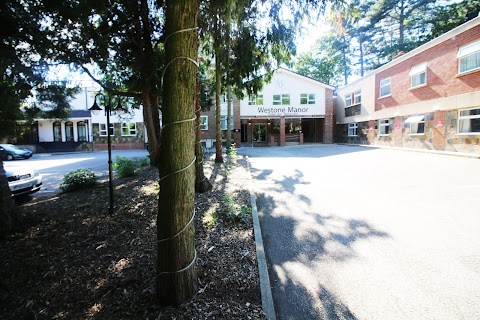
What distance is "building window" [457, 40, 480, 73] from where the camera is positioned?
12484 mm

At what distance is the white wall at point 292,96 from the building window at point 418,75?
11428 mm

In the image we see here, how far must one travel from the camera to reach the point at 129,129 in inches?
1194

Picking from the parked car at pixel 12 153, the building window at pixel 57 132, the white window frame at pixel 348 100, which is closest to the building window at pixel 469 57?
the white window frame at pixel 348 100

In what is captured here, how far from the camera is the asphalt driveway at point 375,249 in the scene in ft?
8.93

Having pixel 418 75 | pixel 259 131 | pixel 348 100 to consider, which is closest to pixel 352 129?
pixel 348 100

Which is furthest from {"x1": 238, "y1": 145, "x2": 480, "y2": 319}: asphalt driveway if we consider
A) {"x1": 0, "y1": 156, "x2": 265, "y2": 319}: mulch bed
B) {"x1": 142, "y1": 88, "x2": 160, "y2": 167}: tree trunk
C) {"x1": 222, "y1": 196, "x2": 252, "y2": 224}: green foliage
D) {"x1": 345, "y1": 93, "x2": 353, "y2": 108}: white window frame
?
{"x1": 345, "y1": 93, "x2": 353, "y2": 108}: white window frame

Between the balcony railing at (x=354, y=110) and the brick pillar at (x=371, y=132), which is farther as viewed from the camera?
the balcony railing at (x=354, y=110)

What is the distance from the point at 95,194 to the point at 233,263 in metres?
5.47

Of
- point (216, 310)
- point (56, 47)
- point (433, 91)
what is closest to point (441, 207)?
point (216, 310)

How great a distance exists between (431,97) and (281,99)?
14.7 metres

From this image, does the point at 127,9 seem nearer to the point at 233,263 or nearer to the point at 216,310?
the point at 233,263

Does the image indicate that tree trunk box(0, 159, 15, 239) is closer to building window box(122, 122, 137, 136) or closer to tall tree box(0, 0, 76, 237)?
tall tree box(0, 0, 76, 237)

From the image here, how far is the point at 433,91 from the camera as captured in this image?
1530 centimetres

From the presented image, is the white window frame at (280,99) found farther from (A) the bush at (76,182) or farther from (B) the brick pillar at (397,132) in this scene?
(A) the bush at (76,182)
